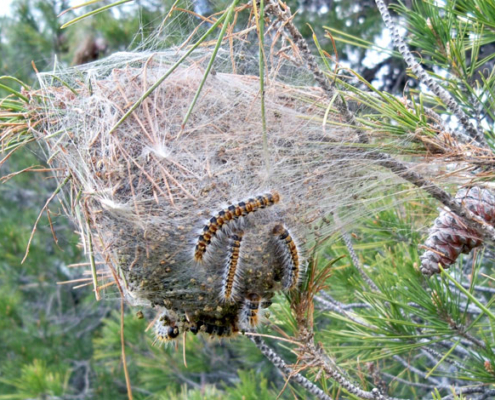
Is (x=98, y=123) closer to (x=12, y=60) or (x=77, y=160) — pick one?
(x=77, y=160)

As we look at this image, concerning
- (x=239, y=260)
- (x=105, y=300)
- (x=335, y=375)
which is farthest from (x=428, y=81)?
(x=105, y=300)

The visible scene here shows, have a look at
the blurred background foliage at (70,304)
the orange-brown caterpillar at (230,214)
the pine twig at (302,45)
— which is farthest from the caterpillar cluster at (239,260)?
the blurred background foliage at (70,304)

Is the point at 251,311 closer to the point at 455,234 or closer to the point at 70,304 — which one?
the point at 455,234

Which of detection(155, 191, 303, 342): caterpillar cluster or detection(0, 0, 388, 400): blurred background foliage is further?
detection(0, 0, 388, 400): blurred background foliage

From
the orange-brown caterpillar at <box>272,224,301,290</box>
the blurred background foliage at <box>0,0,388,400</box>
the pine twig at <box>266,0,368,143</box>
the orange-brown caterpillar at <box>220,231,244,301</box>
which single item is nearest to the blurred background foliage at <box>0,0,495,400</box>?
the blurred background foliage at <box>0,0,388,400</box>

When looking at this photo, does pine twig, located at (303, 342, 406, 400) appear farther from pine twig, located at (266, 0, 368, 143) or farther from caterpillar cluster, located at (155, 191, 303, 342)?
pine twig, located at (266, 0, 368, 143)

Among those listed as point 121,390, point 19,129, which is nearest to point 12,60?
point 121,390
